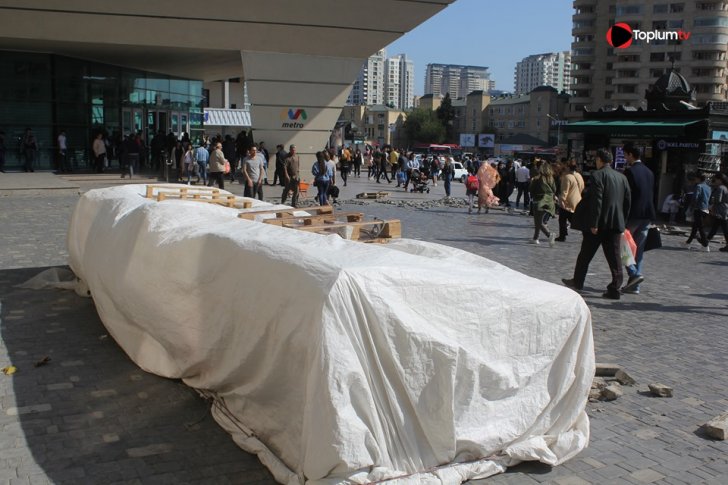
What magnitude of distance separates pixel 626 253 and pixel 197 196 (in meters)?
5.55

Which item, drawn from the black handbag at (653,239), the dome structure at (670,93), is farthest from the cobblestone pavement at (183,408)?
the dome structure at (670,93)

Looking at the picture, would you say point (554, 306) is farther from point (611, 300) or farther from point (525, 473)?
point (611, 300)

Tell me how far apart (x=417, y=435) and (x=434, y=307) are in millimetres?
711

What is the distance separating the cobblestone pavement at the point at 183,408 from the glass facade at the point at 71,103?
2100 centimetres

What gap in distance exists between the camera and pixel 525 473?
4230 mm

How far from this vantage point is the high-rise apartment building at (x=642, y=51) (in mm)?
105812

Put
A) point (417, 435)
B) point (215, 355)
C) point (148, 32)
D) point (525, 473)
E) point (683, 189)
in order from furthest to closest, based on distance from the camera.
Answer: point (148, 32)
point (683, 189)
point (215, 355)
point (525, 473)
point (417, 435)

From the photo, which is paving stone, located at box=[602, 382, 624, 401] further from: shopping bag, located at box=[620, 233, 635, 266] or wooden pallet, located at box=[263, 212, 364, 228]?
shopping bag, located at box=[620, 233, 635, 266]

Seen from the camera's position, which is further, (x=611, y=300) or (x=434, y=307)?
(x=611, y=300)

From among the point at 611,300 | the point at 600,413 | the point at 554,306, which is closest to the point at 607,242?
the point at 611,300

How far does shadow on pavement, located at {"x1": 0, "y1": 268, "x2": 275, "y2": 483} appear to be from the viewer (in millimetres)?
4172

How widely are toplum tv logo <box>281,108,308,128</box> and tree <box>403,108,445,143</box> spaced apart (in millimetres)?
123220

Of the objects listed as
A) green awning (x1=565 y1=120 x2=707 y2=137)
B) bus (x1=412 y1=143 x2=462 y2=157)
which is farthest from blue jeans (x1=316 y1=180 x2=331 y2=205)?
bus (x1=412 y1=143 x2=462 y2=157)

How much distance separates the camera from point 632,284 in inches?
376
